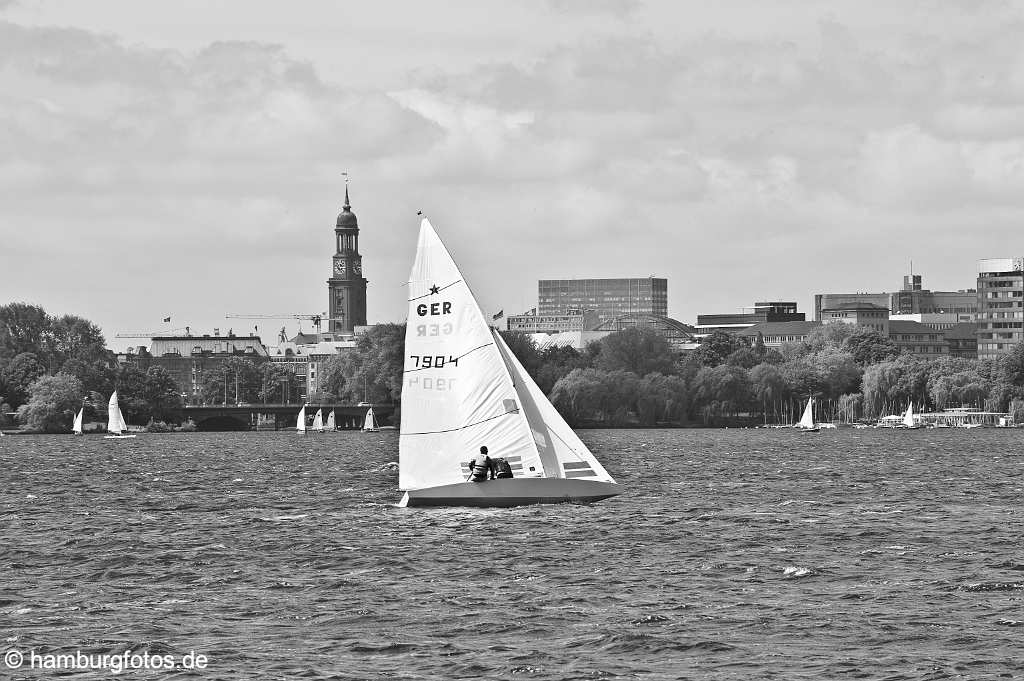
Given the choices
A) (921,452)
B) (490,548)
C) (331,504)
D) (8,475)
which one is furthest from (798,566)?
(921,452)

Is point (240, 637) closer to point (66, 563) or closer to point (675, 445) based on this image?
point (66, 563)

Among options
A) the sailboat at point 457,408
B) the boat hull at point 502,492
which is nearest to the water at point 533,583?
the boat hull at point 502,492

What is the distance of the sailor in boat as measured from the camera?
5847 cm

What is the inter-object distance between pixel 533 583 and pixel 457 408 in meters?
15.1

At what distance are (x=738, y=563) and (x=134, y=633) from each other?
1706cm

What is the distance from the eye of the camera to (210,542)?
55219 millimetres

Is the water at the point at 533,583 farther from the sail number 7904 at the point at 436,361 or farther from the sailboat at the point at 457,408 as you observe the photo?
the sail number 7904 at the point at 436,361

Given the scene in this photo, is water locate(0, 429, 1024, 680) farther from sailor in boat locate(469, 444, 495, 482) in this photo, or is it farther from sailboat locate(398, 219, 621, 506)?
Result: sailor in boat locate(469, 444, 495, 482)

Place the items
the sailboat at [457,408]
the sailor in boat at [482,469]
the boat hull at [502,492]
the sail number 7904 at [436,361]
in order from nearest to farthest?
the sailor in boat at [482,469] < the boat hull at [502,492] < the sailboat at [457,408] < the sail number 7904 at [436,361]

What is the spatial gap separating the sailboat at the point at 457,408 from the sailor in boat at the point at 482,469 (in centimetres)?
35

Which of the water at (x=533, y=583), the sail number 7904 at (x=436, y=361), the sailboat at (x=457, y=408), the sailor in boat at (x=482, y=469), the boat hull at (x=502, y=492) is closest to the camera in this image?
the water at (x=533, y=583)

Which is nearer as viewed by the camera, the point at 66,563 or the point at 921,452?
the point at 66,563

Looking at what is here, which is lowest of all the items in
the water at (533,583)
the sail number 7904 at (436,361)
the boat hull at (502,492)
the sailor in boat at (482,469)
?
the water at (533,583)

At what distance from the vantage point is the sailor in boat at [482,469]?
192ft
